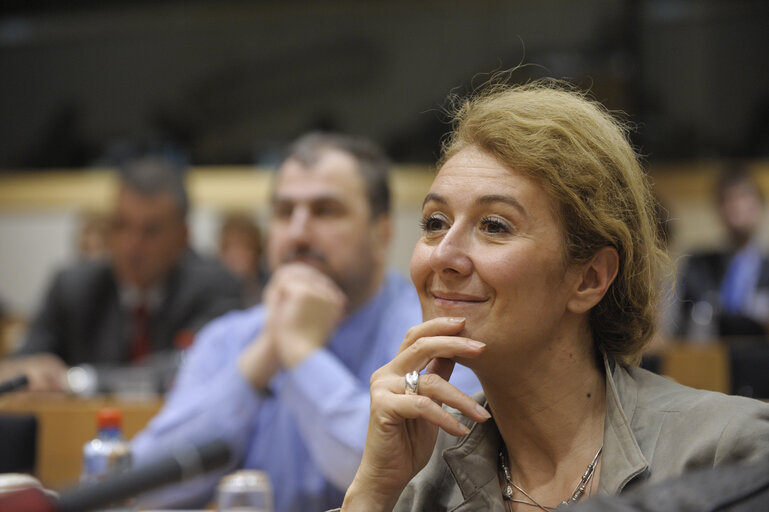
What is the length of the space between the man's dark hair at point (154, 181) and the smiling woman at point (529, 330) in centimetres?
242

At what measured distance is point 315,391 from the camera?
2221 millimetres

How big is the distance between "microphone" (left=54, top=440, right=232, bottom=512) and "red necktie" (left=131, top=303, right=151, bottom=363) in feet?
9.31

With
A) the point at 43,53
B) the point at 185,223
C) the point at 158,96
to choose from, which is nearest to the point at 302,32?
the point at 158,96

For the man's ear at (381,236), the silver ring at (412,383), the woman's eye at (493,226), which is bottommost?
the silver ring at (412,383)

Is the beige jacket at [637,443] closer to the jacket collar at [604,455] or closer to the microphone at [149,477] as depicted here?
the jacket collar at [604,455]

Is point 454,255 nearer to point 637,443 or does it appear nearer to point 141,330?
point 637,443

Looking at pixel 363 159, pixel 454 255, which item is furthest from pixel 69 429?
pixel 454 255

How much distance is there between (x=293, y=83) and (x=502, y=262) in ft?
21.4


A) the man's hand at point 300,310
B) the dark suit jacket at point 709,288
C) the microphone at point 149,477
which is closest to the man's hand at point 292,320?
the man's hand at point 300,310

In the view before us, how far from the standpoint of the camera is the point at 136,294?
367 cm

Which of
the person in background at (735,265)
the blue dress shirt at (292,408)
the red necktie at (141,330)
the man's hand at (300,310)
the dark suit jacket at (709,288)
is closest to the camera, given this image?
the blue dress shirt at (292,408)

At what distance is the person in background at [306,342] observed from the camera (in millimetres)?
2271

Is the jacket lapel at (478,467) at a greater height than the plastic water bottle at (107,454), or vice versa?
the jacket lapel at (478,467)

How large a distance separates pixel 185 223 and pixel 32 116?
16.8ft
